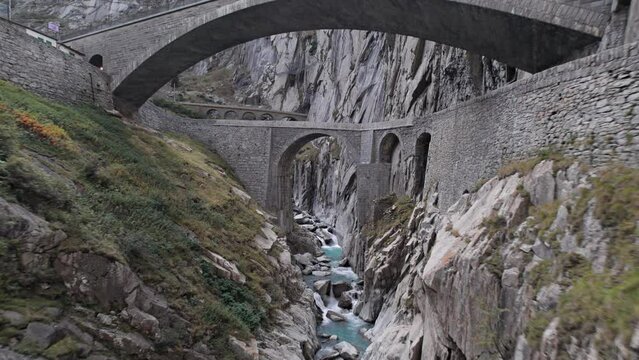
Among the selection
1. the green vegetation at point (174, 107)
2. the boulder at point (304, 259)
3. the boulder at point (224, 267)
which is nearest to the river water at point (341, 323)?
the boulder at point (304, 259)

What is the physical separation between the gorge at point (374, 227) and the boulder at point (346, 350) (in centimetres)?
13

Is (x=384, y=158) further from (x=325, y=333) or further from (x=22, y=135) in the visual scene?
(x=22, y=135)

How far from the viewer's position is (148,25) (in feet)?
63.6

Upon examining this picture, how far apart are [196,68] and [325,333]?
338ft

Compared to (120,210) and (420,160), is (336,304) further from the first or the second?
(120,210)

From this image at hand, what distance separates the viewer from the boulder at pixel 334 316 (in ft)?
69.8

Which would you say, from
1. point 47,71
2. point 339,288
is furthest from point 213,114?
point 339,288

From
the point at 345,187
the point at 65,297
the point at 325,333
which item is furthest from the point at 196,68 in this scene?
the point at 65,297

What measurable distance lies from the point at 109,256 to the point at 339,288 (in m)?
19.4

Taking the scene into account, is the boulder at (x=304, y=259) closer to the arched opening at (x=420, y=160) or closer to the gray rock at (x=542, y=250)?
the arched opening at (x=420, y=160)

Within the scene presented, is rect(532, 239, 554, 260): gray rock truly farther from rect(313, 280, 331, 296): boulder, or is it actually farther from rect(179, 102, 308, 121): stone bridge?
rect(179, 102, 308, 121): stone bridge

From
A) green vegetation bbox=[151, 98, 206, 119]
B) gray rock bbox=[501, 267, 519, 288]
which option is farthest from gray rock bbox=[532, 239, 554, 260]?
green vegetation bbox=[151, 98, 206, 119]

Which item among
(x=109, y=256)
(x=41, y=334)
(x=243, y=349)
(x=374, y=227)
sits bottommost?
(x=243, y=349)

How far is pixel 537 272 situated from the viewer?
6.95m
